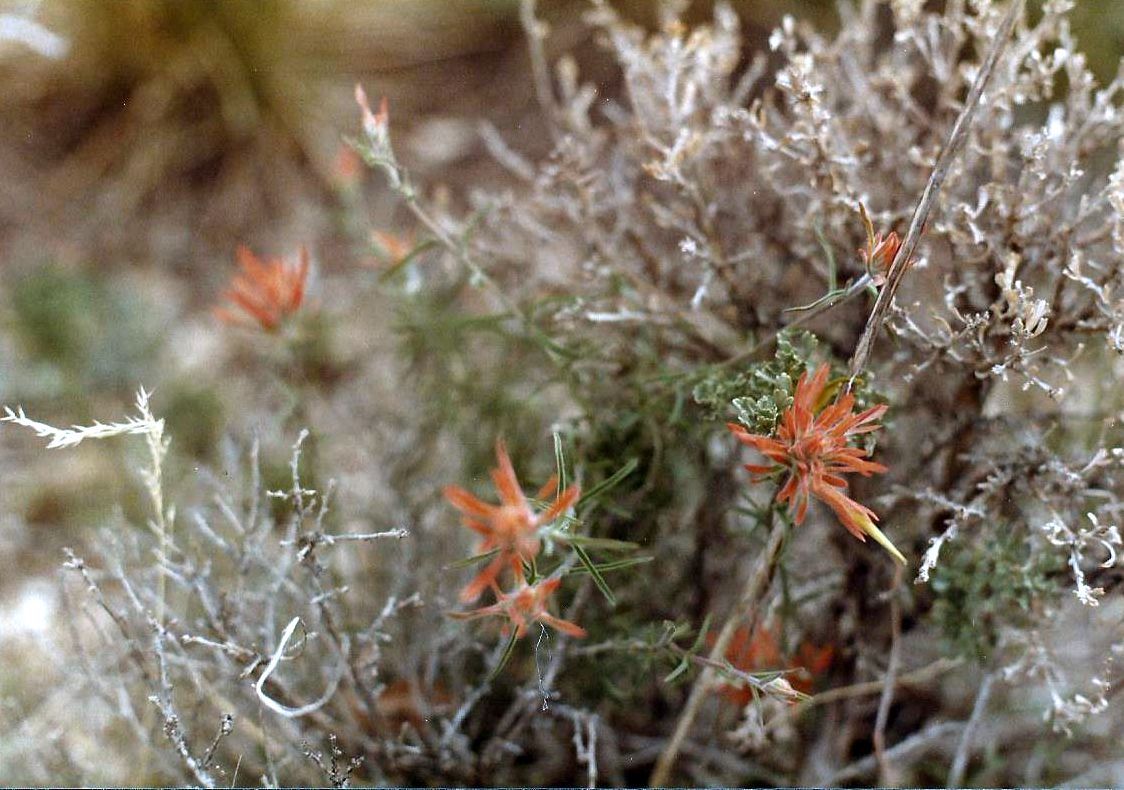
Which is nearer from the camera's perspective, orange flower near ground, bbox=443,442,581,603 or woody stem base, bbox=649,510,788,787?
orange flower near ground, bbox=443,442,581,603

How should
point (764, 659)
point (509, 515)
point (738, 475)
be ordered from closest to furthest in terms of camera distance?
point (509, 515) < point (764, 659) < point (738, 475)

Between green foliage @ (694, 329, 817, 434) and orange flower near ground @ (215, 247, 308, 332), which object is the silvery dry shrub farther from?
orange flower near ground @ (215, 247, 308, 332)

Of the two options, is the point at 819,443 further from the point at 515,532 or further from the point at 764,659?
the point at 764,659

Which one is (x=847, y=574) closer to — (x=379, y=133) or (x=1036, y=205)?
(x=1036, y=205)

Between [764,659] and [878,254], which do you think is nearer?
[878,254]

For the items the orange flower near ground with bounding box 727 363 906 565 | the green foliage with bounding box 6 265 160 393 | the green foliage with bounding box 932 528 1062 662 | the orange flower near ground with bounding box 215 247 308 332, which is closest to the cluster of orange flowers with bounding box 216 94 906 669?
the orange flower near ground with bounding box 727 363 906 565

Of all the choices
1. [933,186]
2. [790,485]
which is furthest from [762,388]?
[933,186]

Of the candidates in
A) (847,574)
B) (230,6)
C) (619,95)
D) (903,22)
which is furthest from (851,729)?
(230,6)

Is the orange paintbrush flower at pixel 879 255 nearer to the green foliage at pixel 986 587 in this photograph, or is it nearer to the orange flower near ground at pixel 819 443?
the orange flower near ground at pixel 819 443

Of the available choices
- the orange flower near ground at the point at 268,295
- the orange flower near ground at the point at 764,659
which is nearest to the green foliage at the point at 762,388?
the orange flower near ground at the point at 764,659
